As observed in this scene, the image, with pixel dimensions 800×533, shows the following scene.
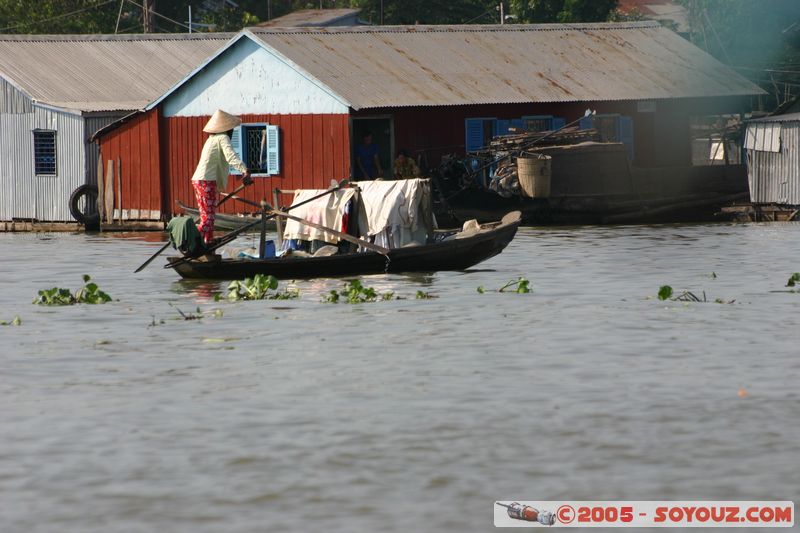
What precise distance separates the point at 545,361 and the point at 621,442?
10.5 feet

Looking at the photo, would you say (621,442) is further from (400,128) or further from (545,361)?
(400,128)

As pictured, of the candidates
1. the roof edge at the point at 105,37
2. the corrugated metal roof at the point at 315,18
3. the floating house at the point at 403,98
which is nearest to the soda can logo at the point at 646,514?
the floating house at the point at 403,98

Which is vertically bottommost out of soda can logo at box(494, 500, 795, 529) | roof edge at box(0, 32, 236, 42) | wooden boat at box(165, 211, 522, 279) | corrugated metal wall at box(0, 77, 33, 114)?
soda can logo at box(494, 500, 795, 529)

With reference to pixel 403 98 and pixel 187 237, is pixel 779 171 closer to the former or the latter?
pixel 403 98

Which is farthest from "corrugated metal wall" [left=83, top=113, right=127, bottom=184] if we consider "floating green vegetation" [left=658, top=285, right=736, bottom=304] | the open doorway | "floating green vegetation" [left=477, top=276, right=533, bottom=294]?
"floating green vegetation" [left=658, top=285, right=736, bottom=304]

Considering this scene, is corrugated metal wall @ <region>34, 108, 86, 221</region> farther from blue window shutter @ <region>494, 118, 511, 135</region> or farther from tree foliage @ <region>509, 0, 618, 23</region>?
tree foliage @ <region>509, 0, 618, 23</region>

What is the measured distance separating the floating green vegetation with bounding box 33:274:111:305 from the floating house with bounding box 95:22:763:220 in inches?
460

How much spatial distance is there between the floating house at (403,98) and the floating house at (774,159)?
133cm

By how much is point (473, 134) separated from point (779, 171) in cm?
626

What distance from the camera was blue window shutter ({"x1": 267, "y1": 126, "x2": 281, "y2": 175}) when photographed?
1177 inches

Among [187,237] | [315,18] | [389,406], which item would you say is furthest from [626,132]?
[315,18]

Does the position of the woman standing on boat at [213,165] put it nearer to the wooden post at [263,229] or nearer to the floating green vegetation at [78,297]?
the wooden post at [263,229]

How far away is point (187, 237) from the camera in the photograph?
59.0 feet

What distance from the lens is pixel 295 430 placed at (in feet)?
31.2
